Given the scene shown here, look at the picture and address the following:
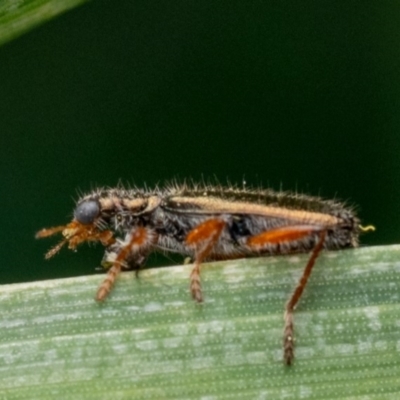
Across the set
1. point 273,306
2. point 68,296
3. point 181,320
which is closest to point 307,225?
point 273,306

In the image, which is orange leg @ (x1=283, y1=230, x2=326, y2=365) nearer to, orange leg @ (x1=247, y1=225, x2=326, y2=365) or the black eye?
orange leg @ (x1=247, y1=225, x2=326, y2=365)

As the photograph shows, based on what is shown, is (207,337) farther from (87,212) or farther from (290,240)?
(87,212)

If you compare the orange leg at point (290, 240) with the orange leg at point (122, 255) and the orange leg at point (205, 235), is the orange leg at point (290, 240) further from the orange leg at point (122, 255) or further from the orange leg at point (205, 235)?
the orange leg at point (122, 255)

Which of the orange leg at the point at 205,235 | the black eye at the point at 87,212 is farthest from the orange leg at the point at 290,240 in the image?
the black eye at the point at 87,212

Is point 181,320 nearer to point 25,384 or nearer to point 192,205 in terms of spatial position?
point 25,384

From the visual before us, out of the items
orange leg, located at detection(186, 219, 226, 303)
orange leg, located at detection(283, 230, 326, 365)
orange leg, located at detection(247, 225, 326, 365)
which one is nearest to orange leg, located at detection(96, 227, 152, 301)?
orange leg, located at detection(186, 219, 226, 303)

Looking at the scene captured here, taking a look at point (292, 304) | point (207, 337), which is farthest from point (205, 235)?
point (207, 337)

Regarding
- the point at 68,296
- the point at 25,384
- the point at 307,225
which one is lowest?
the point at 25,384
